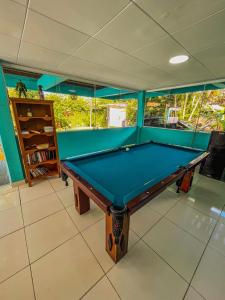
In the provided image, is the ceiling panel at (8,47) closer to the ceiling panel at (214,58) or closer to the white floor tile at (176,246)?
the ceiling panel at (214,58)

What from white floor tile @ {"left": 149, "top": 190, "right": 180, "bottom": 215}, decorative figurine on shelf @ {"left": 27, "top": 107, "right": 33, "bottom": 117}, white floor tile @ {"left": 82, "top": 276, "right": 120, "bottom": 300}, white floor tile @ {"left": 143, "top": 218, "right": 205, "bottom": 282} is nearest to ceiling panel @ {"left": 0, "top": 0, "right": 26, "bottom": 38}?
decorative figurine on shelf @ {"left": 27, "top": 107, "right": 33, "bottom": 117}

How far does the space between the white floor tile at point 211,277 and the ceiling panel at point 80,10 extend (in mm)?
2452

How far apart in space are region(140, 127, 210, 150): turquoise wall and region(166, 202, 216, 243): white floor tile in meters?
2.33

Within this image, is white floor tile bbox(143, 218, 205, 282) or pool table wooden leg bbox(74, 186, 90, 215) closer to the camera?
Answer: white floor tile bbox(143, 218, 205, 282)

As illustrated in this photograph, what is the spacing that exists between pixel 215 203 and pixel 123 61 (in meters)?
2.86

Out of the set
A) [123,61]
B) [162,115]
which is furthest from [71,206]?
[162,115]

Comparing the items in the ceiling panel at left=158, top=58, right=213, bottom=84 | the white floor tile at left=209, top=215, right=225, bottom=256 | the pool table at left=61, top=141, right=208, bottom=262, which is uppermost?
the ceiling panel at left=158, top=58, right=213, bottom=84

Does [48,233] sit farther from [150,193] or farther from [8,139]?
[8,139]

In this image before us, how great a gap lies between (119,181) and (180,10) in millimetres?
1640

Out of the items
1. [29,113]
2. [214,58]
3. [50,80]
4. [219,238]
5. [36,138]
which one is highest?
[214,58]

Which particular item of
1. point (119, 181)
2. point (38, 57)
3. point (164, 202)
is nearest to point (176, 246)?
point (164, 202)

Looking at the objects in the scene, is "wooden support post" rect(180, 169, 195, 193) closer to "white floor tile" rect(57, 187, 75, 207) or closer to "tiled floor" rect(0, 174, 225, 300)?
"tiled floor" rect(0, 174, 225, 300)

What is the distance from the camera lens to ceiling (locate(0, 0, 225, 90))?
→ 1.06 m

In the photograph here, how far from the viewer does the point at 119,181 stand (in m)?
1.42
